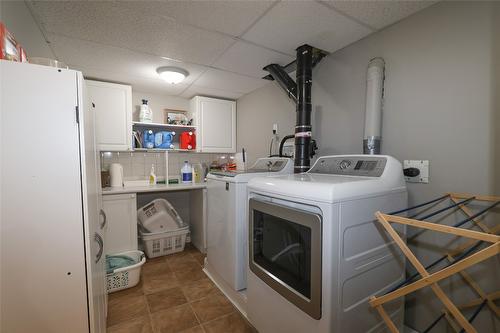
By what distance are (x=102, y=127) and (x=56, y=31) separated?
114cm

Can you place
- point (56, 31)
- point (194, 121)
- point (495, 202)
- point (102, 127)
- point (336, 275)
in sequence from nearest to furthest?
point (336, 275), point (495, 202), point (56, 31), point (102, 127), point (194, 121)

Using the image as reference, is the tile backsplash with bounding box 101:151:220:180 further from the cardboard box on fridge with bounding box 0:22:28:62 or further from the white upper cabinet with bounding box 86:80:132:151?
the cardboard box on fridge with bounding box 0:22:28:62

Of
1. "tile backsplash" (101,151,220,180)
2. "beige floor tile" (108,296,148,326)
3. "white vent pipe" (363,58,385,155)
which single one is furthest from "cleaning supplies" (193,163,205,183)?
"white vent pipe" (363,58,385,155)

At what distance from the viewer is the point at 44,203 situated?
36.5 inches

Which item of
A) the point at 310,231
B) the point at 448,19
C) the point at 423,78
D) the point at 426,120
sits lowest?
the point at 310,231

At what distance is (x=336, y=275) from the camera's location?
972mm

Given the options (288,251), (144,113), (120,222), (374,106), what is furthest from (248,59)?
(120,222)

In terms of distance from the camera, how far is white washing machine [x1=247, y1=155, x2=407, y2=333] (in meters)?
0.98

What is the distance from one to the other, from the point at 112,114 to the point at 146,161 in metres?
0.78

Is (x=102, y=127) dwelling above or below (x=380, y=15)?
below

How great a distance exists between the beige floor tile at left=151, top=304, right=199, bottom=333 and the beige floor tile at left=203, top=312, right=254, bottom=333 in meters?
0.12

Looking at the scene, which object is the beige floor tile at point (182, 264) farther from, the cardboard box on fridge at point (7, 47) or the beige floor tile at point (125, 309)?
the cardboard box on fridge at point (7, 47)

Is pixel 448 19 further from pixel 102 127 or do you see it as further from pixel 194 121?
pixel 102 127

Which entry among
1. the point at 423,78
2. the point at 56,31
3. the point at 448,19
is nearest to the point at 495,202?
the point at 423,78
